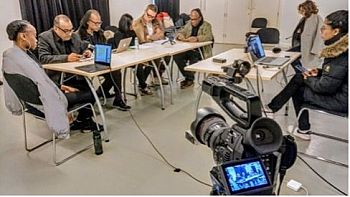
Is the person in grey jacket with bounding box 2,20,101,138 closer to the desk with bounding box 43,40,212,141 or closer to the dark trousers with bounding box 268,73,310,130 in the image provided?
the desk with bounding box 43,40,212,141

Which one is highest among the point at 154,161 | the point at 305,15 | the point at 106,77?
the point at 305,15

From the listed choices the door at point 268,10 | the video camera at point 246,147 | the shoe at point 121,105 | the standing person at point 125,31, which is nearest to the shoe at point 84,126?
the shoe at point 121,105

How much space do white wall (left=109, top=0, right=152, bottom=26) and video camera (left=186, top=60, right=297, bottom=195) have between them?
5.62 meters

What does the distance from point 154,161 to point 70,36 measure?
62.8 inches

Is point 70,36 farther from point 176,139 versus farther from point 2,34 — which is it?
point 2,34

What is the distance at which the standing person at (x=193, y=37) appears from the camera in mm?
4770

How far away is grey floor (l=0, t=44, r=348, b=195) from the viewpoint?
2.36m

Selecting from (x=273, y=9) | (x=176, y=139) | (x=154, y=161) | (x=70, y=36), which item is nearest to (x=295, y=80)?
(x=176, y=139)

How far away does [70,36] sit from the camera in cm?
343

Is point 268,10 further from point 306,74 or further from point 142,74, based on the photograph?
point 306,74

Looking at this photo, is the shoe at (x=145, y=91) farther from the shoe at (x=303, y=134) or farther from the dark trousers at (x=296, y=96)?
the shoe at (x=303, y=134)

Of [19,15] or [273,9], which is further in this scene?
[273,9]

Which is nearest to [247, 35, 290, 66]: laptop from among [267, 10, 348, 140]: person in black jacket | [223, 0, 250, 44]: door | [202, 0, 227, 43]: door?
[267, 10, 348, 140]: person in black jacket

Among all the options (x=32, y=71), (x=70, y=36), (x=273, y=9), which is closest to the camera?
(x=32, y=71)
